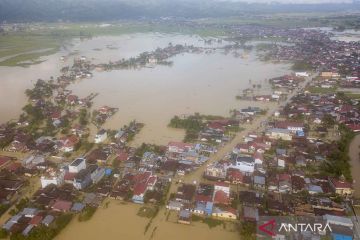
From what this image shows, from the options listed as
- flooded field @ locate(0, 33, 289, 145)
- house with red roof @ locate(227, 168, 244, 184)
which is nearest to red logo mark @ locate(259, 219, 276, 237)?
house with red roof @ locate(227, 168, 244, 184)

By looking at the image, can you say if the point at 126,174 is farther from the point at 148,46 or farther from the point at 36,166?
the point at 148,46

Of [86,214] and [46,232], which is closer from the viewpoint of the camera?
[46,232]

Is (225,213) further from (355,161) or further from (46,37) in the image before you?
(46,37)

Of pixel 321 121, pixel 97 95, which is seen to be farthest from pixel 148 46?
pixel 321 121

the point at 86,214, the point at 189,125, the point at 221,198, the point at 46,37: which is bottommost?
the point at 86,214

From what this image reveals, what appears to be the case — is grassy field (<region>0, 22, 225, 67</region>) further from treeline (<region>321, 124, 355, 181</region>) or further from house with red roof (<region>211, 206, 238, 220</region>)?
treeline (<region>321, 124, 355, 181</region>)

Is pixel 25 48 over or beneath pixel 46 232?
over

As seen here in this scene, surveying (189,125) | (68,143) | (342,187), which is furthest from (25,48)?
(342,187)
